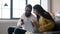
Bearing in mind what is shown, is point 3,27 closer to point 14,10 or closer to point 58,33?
point 14,10

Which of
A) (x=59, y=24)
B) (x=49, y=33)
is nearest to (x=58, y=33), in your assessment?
(x=49, y=33)

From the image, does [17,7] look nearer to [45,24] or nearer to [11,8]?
[11,8]

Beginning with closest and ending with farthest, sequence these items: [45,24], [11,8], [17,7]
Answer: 1. [45,24]
2. [11,8]
3. [17,7]

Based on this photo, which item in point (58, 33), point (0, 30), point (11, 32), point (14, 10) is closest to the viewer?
point (58, 33)

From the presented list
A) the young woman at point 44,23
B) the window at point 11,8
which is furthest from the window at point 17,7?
the young woman at point 44,23

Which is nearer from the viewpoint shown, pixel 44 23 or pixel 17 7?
pixel 44 23

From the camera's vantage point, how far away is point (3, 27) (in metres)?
5.32

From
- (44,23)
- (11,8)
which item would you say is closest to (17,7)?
(11,8)

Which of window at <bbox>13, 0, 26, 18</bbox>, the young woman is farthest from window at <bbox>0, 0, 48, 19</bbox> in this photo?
the young woman

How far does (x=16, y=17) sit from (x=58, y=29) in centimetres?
300

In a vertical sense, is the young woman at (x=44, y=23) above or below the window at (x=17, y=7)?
below

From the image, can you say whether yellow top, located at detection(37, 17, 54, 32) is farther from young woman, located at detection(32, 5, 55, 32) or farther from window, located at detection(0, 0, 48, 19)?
window, located at detection(0, 0, 48, 19)

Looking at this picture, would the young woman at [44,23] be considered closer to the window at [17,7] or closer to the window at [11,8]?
the window at [11,8]

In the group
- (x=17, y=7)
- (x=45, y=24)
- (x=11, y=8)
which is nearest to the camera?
(x=45, y=24)
